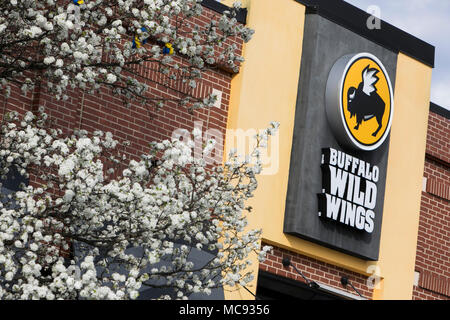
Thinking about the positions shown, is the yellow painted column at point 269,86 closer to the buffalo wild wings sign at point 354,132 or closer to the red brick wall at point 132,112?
the red brick wall at point 132,112

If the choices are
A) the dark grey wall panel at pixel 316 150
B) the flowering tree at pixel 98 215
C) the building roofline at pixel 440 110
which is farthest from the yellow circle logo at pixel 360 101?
the flowering tree at pixel 98 215

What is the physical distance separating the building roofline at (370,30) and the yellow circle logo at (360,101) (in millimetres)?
576

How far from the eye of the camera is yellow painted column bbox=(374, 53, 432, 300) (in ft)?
52.4

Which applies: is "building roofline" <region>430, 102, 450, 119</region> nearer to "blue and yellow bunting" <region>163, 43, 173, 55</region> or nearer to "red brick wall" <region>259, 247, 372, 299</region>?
"red brick wall" <region>259, 247, 372, 299</region>

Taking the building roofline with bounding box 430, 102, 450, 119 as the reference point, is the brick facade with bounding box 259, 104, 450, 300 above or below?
below

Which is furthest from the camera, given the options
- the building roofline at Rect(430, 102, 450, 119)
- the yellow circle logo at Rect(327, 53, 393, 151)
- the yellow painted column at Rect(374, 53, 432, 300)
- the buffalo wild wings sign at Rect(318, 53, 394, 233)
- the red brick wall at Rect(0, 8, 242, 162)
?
the building roofline at Rect(430, 102, 450, 119)

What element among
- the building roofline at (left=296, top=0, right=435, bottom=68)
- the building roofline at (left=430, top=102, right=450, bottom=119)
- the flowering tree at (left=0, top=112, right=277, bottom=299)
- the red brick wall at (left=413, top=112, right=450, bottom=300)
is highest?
the building roofline at (left=296, top=0, right=435, bottom=68)

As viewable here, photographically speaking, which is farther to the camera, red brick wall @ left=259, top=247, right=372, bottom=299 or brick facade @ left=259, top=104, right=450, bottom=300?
brick facade @ left=259, top=104, right=450, bottom=300

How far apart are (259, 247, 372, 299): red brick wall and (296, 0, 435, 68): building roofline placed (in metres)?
4.09

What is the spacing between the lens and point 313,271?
49.0 ft

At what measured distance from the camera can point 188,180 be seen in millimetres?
10141

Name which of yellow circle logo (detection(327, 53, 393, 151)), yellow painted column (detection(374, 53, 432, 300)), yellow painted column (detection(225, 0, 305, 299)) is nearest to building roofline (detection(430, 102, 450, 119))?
yellow painted column (detection(374, 53, 432, 300))

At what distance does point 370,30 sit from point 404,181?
2817mm

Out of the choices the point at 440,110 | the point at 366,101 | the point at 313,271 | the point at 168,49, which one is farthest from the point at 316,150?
the point at 168,49
